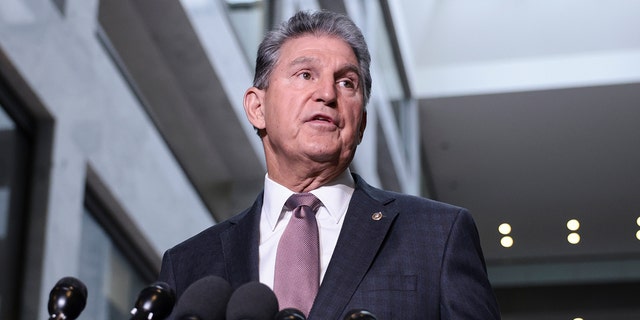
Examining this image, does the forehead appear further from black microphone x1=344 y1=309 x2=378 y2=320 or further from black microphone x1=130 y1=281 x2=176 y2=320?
black microphone x1=344 y1=309 x2=378 y2=320

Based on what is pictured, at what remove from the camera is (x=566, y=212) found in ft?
64.4

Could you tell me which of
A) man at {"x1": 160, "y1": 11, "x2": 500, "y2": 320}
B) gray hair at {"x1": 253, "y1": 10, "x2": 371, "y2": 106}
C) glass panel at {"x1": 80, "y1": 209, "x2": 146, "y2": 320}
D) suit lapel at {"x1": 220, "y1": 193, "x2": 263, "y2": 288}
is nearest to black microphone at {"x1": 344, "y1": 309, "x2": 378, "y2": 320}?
man at {"x1": 160, "y1": 11, "x2": 500, "y2": 320}

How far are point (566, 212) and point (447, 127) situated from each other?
232cm

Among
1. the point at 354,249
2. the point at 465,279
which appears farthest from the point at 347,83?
the point at 465,279

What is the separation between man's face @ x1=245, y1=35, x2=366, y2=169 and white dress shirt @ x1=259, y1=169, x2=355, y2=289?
6 centimetres

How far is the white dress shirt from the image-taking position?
2.75m

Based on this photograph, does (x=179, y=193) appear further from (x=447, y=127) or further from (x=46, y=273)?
(x=447, y=127)

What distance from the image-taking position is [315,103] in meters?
2.85

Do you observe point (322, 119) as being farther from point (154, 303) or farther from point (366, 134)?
point (366, 134)

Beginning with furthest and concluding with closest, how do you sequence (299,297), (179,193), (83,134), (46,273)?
(179,193)
(83,134)
(46,273)
(299,297)

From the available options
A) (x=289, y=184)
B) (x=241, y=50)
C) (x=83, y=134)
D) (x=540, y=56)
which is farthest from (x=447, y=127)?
(x=289, y=184)

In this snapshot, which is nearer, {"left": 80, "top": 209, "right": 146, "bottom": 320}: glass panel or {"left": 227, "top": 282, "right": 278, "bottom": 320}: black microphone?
{"left": 227, "top": 282, "right": 278, "bottom": 320}: black microphone

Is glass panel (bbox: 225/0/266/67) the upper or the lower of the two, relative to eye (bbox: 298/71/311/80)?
upper

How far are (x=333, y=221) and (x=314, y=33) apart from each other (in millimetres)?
489
